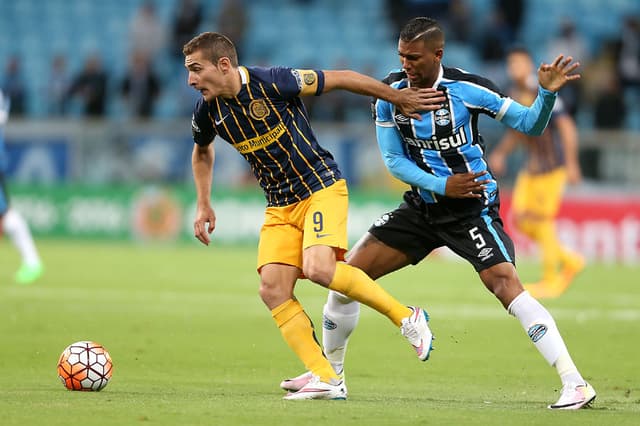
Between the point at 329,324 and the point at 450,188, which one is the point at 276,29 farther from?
the point at 450,188

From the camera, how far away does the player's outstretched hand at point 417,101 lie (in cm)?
689

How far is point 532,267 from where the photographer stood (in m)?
18.3

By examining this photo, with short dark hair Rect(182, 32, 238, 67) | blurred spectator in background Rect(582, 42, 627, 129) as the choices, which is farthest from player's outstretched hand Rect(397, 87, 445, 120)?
blurred spectator in background Rect(582, 42, 627, 129)

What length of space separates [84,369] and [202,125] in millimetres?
1581

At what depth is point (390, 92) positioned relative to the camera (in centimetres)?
686

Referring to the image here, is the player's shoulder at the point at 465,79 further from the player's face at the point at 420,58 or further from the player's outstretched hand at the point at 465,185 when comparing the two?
the player's outstretched hand at the point at 465,185

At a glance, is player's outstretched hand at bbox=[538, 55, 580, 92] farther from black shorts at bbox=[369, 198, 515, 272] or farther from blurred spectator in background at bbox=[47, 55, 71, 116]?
blurred spectator in background at bbox=[47, 55, 71, 116]

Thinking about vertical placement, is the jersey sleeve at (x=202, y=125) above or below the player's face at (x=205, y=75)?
below

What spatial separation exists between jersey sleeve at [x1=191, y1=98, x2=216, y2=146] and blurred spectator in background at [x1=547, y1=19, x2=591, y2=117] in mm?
14537

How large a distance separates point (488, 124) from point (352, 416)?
15369mm

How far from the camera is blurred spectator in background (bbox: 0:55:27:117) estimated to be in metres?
22.2

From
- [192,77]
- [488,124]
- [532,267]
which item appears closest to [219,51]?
[192,77]

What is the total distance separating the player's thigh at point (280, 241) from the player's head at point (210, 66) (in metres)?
0.81

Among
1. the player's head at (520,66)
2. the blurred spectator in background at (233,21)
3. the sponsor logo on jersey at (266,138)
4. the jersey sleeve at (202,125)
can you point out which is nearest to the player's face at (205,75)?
the jersey sleeve at (202,125)
